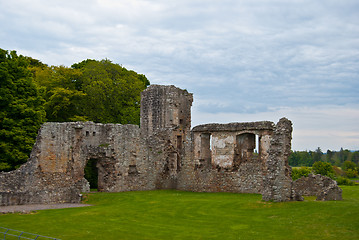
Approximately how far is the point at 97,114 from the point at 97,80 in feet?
12.2

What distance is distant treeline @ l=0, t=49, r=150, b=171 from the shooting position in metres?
28.4

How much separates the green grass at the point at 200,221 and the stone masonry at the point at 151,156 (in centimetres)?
471

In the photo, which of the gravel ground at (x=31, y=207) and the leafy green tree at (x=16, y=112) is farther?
the leafy green tree at (x=16, y=112)

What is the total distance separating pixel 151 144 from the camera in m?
34.2

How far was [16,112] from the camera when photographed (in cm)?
2875

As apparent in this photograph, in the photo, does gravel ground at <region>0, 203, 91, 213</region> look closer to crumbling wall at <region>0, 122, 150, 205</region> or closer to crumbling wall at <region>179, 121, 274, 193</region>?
crumbling wall at <region>0, 122, 150, 205</region>

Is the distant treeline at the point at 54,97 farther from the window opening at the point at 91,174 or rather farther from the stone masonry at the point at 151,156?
the window opening at the point at 91,174

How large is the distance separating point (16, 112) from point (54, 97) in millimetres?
11723

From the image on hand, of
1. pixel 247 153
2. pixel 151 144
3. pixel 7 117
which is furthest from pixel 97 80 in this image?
pixel 247 153

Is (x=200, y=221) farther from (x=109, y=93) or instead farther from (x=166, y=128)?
(x=109, y=93)

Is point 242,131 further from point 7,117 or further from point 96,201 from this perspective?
point 7,117

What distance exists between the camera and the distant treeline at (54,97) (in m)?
28.4

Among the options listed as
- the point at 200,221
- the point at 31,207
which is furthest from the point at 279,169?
the point at 31,207

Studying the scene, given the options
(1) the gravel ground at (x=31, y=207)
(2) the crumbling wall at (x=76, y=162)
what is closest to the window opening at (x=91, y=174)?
(2) the crumbling wall at (x=76, y=162)
